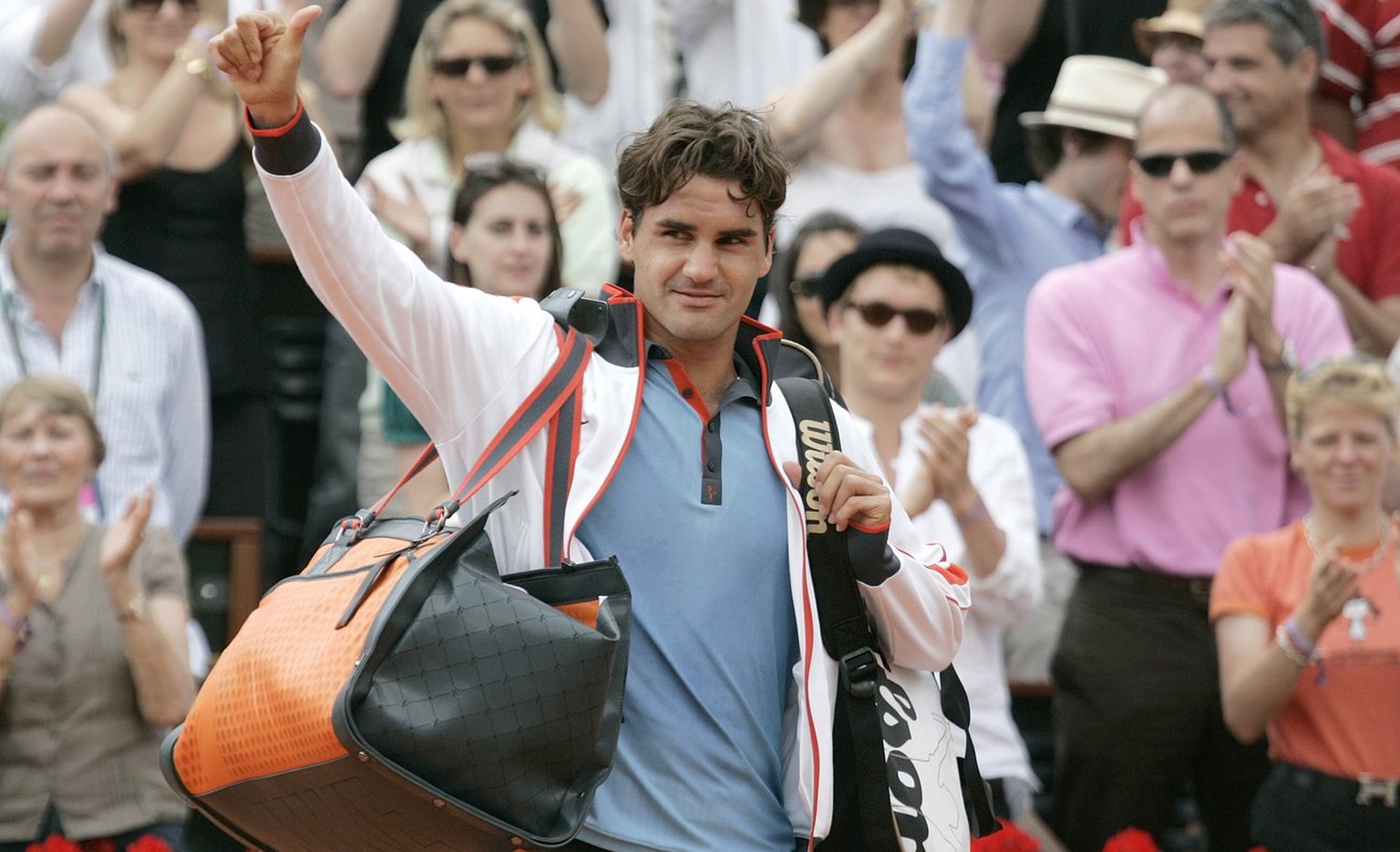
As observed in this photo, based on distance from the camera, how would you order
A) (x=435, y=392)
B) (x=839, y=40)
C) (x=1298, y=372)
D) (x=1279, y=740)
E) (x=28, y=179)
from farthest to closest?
1. (x=839, y=40)
2. (x=28, y=179)
3. (x=1298, y=372)
4. (x=1279, y=740)
5. (x=435, y=392)

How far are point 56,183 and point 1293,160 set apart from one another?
4.29m

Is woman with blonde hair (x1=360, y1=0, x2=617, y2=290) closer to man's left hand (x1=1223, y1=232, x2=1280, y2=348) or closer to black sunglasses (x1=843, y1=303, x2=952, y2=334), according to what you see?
black sunglasses (x1=843, y1=303, x2=952, y2=334)

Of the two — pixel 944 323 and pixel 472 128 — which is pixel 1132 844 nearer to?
pixel 944 323

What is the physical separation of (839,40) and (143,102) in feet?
8.74

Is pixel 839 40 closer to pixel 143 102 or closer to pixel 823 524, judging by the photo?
pixel 143 102

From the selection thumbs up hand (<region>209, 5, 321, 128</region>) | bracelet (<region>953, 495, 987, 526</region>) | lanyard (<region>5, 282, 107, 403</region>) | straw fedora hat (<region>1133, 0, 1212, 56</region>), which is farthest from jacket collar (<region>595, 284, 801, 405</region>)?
straw fedora hat (<region>1133, 0, 1212, 56</region>)

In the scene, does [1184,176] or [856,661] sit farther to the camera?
[1184,176]

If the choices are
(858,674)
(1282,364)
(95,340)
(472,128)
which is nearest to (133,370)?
(95,340)

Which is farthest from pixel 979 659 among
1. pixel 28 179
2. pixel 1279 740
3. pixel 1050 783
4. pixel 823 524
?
pixel 28 179

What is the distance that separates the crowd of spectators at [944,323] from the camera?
Result: 5.65 m

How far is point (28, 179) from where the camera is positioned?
661 centimetres

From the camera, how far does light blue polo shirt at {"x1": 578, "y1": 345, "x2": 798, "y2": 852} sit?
A: 329cm

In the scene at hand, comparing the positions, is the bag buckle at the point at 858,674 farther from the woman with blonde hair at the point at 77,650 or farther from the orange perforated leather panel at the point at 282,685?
the woman with blonde hair at the point at 77,650

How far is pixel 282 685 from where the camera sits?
2973 millimetres
